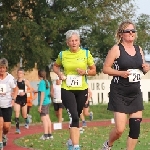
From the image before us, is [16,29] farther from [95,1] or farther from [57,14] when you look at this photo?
[95,1]

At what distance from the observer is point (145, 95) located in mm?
59656

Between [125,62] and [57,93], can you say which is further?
[57,93]

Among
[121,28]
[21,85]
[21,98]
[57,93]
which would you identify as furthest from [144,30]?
[121,28]

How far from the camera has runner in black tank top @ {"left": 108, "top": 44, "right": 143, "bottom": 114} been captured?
8.73 metres

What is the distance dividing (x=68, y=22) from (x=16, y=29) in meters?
2.64

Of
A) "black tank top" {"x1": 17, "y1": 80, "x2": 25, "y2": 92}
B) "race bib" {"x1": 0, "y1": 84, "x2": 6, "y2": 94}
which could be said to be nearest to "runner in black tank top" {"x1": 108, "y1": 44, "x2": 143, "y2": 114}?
"race bib" {"x1": 0, "y1": 84, "x2": 6, "y2": 94}

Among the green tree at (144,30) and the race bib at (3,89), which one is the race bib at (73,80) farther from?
the green tree at (144,30)

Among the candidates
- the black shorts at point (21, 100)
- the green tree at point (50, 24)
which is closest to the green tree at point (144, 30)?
the green tree at point (50, 24)

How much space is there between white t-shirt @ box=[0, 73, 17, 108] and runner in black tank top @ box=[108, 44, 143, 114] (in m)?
4.13

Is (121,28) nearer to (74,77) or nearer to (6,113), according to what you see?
(74,77)

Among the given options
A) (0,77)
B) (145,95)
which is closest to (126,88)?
(0,77)

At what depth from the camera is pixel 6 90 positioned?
12.6 m

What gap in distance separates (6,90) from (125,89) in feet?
14.2

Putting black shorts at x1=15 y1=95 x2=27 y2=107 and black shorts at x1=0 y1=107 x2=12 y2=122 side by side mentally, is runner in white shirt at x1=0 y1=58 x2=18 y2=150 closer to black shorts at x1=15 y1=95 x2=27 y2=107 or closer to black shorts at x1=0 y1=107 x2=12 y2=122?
black shorts at x1=0 y1=107 x2=12 y2=122
